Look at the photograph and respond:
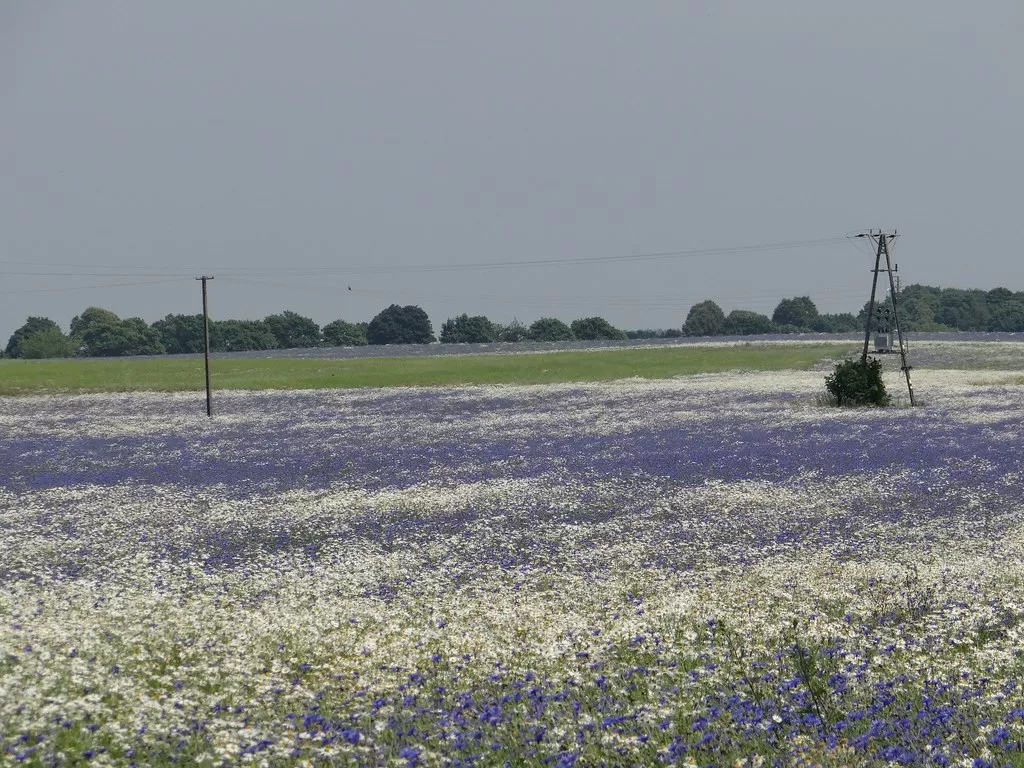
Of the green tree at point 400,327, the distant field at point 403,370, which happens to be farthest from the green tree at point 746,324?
the distant field at point 403,370

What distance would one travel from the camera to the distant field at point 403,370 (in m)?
69.8

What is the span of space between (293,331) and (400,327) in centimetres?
1867

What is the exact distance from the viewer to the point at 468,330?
168750 millimetres

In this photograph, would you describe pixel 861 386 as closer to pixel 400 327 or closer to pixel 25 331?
pixel 400 327

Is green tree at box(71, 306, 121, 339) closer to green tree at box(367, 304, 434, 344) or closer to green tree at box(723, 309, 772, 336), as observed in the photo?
green tree at box(367, 304, 434, 344)

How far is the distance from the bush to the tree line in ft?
386

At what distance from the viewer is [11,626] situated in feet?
37.4

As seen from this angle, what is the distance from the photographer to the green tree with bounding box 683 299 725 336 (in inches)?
7308

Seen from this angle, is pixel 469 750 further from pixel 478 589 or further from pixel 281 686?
pixel 478 589

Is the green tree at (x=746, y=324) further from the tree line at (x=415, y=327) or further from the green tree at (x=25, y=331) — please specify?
the green tree at (x=25, y=331)

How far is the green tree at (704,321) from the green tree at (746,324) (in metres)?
1.49

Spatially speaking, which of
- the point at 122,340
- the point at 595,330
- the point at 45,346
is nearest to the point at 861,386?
the point at 595,330

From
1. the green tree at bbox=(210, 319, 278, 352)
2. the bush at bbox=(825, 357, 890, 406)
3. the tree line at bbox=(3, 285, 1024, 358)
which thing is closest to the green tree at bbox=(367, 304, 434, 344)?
the tree line at bbox=(3, 285, 1024, 358)

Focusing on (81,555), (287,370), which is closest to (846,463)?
(81,555)
